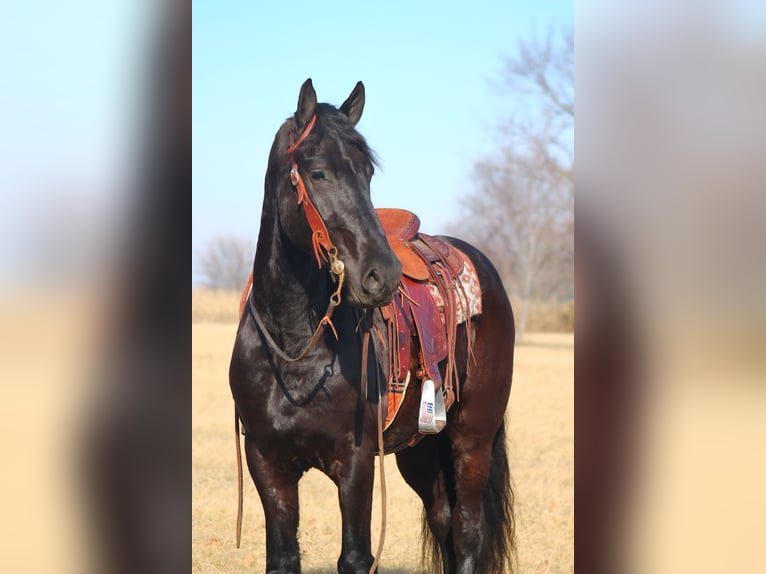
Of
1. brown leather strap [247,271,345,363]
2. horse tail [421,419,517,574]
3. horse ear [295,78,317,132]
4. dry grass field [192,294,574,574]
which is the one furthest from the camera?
dry grass field [192,294,574,574]

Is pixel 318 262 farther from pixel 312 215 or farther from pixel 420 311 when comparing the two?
pixel 420 311

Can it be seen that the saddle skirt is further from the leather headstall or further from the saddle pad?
the leather headstall

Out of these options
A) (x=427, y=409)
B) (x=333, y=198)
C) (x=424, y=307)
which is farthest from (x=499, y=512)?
(x=333, y=198)

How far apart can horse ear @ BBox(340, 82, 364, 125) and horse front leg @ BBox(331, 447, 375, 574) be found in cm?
158

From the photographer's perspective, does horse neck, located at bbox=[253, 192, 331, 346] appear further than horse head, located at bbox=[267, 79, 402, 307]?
Yes

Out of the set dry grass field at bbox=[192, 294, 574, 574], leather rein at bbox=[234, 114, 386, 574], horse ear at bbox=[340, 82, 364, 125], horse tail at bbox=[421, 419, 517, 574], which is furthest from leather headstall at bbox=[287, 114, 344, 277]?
horse tail at bbox=[421, 419, 517, 574]

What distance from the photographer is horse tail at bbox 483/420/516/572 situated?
17.0 feet

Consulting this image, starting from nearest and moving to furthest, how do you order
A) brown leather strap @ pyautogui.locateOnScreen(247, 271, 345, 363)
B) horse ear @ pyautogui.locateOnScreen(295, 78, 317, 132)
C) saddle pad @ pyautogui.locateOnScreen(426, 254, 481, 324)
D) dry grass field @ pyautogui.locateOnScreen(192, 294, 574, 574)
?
horse ear @ pyautogui.locateOnScreen(295, 78, 317, 132)
brown leather strap @ pyautogui.locateOnScreen(247, 271, 345, 363)
saddle pad @ pyautogui.locateOnScreen(426, 254, 481, 324)
dry grass field @ pyautogui.locateOnScreen(192, 294, 574, 574)

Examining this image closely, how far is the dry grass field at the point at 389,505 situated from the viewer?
6113 mm

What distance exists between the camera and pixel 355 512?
3.76 m
